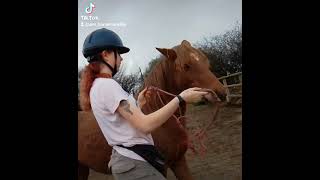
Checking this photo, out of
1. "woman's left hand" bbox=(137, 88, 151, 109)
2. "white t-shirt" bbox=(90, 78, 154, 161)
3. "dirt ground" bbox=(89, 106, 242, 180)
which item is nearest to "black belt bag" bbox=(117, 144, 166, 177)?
"white t-shirt" bbox=(90, 78, 154, 161)

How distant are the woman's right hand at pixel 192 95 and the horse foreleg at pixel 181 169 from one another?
1.59 ft

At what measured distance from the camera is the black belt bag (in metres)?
5.30

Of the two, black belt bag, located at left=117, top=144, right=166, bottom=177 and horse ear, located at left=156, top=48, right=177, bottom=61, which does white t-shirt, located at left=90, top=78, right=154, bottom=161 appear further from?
horse ear, located at left=156, top=48, right=177, bottom=61

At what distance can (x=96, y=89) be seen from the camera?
5379mm

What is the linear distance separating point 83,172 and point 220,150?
1122 mm

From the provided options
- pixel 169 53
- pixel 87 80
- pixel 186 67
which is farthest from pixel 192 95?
pixel 87 80

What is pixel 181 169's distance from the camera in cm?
547

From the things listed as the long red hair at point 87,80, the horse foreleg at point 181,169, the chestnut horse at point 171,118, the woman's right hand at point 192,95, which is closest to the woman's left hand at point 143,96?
the chestnut horse at point 171,118

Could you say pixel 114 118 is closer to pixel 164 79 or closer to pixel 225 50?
pixel 164 79

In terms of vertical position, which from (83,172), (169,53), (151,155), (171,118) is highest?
(169,53)

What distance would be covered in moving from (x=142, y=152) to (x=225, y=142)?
2.25ft

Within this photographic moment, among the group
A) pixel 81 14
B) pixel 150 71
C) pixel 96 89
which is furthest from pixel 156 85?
pixel 81 14

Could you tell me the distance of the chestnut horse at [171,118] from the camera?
17.8 feet

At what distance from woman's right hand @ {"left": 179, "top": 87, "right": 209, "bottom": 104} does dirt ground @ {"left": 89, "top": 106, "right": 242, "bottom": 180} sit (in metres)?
0.12
